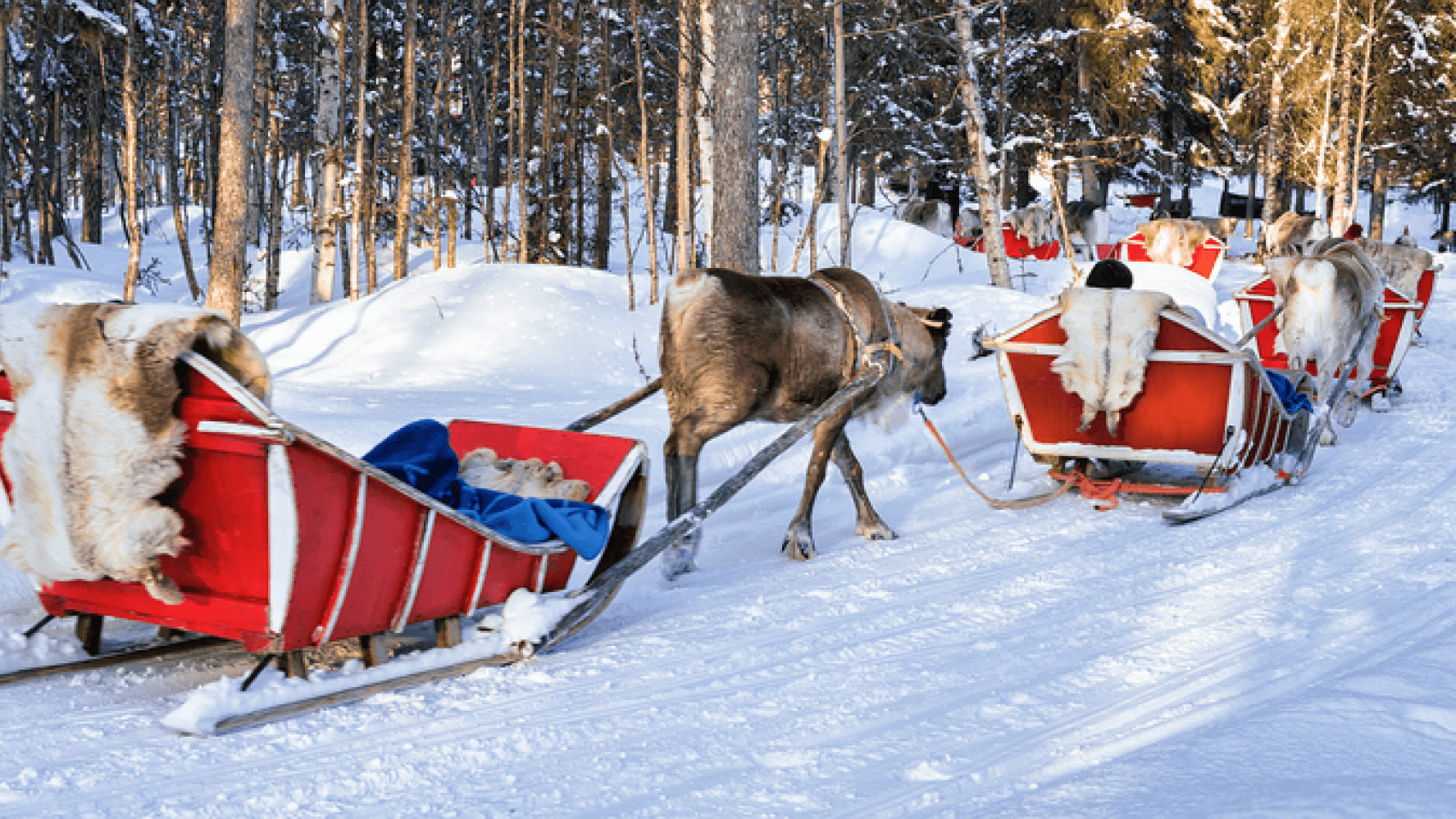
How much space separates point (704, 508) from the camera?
495 cm

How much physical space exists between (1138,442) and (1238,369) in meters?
0.72

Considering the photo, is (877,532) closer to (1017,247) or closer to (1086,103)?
(1017,247)

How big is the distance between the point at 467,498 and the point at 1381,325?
10005mm

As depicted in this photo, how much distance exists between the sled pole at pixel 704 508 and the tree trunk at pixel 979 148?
11.0 m

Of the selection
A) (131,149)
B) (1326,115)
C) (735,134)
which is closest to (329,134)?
(131,149)

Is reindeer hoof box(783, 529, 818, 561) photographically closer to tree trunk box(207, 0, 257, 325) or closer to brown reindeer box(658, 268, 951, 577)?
brown reindeer box(658, 268, 951, 577)

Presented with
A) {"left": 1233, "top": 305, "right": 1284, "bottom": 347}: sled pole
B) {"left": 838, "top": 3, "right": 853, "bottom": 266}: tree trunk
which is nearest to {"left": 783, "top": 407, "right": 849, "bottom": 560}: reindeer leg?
{"left": 1233, "top": 305, "right": 1284, "bottom": 347}: sled pole

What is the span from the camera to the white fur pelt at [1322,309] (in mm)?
9602

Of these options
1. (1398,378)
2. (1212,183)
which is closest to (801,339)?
(1398,378)

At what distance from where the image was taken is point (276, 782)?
3029 mm

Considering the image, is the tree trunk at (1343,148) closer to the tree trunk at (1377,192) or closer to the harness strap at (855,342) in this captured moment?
the tree trunk at (1377,192)

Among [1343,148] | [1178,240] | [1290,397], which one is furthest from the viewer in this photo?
[1343,148]

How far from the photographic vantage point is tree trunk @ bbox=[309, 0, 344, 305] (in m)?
16.9

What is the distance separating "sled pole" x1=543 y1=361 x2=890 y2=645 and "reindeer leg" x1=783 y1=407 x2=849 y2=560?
6.4 inches
